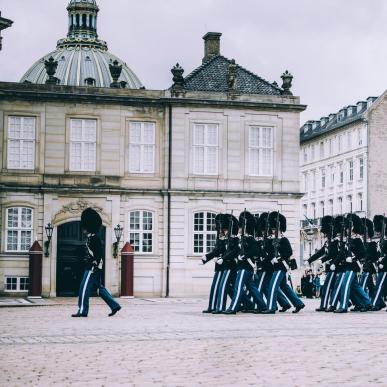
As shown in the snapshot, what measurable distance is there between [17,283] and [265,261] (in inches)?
617

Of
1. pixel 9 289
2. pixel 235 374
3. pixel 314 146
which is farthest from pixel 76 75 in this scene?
pixel 235 374

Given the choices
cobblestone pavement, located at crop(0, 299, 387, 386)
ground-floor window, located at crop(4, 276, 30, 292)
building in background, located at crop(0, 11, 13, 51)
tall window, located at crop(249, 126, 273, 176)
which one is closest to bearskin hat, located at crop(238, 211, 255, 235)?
cobblestone pavement, located at crop(0, 299, 387, 386)

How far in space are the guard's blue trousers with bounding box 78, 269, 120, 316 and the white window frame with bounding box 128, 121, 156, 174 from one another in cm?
1731

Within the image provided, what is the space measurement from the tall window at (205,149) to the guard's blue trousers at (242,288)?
1603 centimetres

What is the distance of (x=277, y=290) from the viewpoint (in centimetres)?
2362

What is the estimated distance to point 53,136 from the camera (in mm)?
38000

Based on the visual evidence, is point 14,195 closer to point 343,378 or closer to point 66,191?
point 66,191

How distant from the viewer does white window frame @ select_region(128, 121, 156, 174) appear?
38.9 meters

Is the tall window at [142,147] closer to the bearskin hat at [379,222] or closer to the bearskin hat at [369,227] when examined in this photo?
the bearskin hat at [379,222]

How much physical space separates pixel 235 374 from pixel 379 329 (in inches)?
268

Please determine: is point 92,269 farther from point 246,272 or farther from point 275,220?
point 275,220

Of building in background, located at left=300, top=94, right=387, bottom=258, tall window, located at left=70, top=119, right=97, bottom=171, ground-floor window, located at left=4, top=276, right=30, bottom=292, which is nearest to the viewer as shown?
ground-floor window, located at left=4, top=276, right=30, bottom=292

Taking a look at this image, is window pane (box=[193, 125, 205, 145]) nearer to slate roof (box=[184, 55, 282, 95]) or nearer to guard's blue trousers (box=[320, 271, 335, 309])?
slate roof (box=[184, 55, 282, 95])

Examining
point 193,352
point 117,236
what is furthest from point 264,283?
point 117,236
